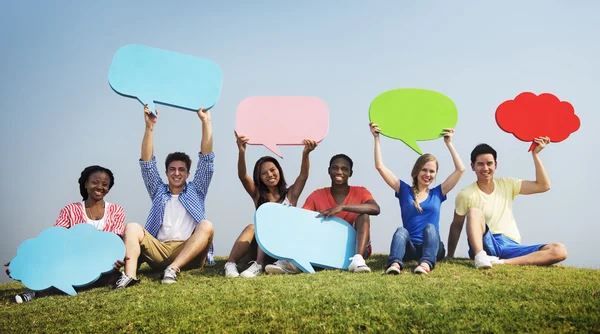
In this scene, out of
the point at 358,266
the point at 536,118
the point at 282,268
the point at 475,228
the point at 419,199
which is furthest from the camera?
the point at 536,118

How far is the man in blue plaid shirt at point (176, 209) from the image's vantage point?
609cm

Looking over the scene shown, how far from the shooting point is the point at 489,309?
4.30 meters

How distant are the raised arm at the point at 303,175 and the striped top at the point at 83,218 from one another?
2055 millimetres

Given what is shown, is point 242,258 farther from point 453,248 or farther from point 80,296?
point 453,248

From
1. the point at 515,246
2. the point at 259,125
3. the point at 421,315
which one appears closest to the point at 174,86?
the point at 259,125

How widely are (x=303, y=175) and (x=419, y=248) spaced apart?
5.46 ft

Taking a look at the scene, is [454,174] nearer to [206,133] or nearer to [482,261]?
[482,261]

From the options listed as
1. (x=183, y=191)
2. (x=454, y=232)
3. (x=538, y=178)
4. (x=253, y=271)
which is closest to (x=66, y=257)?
(x=183, y=191)

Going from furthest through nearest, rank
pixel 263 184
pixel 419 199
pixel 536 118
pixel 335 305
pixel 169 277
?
pixel 536 118 → pixel 263 184 → pixel 419 199 → pixel 169 277 → pixel 335 305

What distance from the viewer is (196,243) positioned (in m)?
6.03

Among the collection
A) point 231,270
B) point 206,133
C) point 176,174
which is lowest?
point 231,270

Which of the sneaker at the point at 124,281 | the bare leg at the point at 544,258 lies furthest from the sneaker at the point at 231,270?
the bare leg at the point at 544,258

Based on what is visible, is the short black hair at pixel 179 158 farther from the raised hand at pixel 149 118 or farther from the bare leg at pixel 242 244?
the bare leg at pixel 242 244

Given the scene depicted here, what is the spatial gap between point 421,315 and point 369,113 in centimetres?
311
